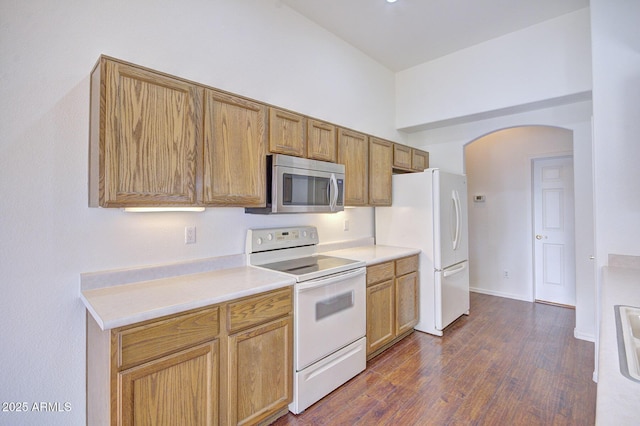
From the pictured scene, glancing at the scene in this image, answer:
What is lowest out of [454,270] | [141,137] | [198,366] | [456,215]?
[198,366]

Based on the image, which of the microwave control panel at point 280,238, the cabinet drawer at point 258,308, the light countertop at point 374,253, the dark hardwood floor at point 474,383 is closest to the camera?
the cabinet drawer at point 258,308

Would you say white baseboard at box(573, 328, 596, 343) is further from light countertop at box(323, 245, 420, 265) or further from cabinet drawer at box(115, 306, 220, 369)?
cabinet drawer at box(115, 306, 220, 369)

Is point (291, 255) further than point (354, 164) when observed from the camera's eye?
No

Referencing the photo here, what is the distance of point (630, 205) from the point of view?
2.12 metres

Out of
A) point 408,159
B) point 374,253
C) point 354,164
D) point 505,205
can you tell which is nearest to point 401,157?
point 408,159

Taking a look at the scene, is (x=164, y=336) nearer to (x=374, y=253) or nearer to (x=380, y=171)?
(x=374, y=253)

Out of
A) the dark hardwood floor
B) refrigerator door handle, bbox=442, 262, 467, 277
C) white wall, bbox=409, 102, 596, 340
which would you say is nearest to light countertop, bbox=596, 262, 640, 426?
the dark hardwood floor

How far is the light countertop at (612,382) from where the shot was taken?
0.62m

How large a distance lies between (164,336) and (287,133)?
157 cm

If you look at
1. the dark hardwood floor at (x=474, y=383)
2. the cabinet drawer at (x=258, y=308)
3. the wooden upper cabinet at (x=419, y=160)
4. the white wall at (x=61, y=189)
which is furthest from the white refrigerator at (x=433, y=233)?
the white wall at (x=61, y=189)

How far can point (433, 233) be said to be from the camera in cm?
325

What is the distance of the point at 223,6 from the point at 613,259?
3.38 meters

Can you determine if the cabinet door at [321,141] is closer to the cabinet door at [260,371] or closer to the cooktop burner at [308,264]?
the cooktop burner at [308,264]

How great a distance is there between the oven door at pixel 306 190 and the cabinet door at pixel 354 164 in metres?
0.20
